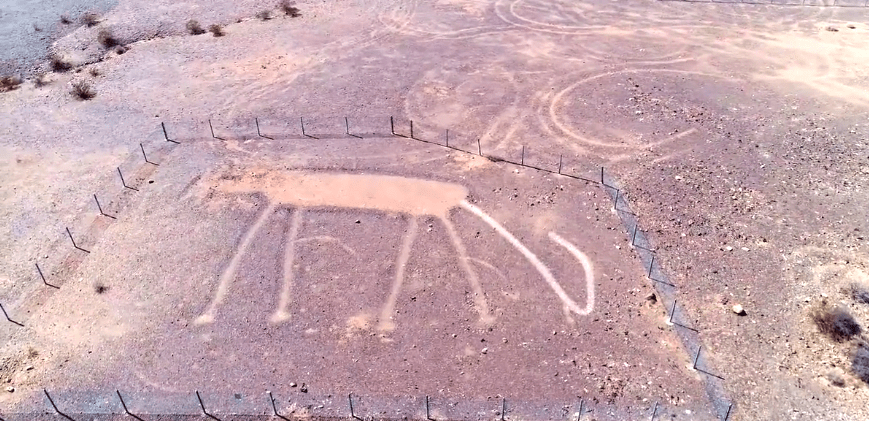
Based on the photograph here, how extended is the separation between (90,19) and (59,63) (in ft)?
19.8

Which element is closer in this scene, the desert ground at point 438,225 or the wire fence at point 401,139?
the wire fence at point 401,139

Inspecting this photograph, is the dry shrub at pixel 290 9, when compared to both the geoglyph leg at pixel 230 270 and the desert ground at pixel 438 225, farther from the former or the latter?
the geoglyph leg at pixel 230 270

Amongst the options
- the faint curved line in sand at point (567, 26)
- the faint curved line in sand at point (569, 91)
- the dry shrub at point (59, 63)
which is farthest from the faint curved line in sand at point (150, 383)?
the faint curved line in sand at point (567, 26)

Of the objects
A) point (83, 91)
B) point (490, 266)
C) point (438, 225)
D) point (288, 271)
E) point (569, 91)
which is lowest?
point (288, 271)

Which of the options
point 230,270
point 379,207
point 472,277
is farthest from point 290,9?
point 472,277

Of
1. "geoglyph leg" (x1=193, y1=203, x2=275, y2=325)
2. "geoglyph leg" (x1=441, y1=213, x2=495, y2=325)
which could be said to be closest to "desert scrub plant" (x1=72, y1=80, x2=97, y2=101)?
"geoglyph leg" (x1=193, y1=203, x2=275, y2=325)

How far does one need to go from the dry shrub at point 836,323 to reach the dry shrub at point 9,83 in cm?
3155

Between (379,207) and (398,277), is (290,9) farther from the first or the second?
(398,277)

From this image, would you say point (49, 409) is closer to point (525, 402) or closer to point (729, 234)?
point (525, 402)

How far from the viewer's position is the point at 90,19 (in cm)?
3269

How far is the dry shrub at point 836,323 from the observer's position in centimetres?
1450

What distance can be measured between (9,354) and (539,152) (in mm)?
16878

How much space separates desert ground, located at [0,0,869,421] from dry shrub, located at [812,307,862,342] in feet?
0.31

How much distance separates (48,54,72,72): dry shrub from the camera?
27969mm
